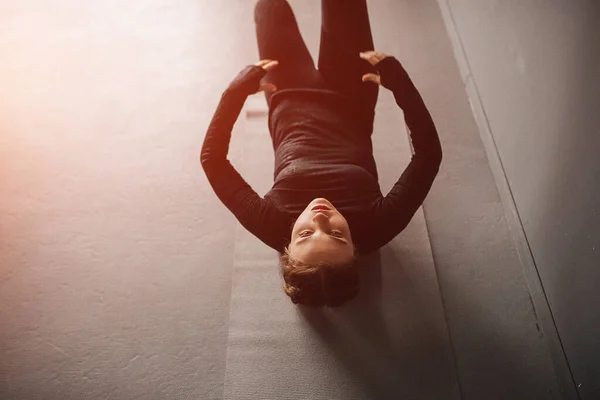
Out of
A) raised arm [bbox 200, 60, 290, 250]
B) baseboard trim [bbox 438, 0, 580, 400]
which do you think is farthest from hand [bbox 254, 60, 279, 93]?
baseboard trim [bbox 438, 0, 580, 400]

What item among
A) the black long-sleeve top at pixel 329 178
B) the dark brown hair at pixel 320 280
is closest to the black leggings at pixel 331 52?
the black long-sleeve top at pixel 329 178

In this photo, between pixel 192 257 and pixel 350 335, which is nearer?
pixel 350 335

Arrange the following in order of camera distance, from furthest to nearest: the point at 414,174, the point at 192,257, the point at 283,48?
the point at 192,257, the point at 283,48, the point at 414,174

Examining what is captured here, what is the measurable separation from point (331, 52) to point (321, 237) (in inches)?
23.7

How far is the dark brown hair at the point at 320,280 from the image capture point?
117cm

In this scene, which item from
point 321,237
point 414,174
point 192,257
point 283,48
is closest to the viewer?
point 321,237

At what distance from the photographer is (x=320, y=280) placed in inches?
46.4

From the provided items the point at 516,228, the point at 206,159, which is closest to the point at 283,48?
the point at 206,159

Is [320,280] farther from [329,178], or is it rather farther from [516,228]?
[516,228]

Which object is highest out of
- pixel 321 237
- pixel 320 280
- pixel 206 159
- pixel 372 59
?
pixel 372 59

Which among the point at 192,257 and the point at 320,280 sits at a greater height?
the point at 320,280

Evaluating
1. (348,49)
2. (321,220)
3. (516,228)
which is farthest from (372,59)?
(516,228)

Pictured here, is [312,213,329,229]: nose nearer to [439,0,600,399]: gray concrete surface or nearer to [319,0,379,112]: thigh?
[319,0,379,112]: thigh

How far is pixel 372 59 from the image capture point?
4.48ft
